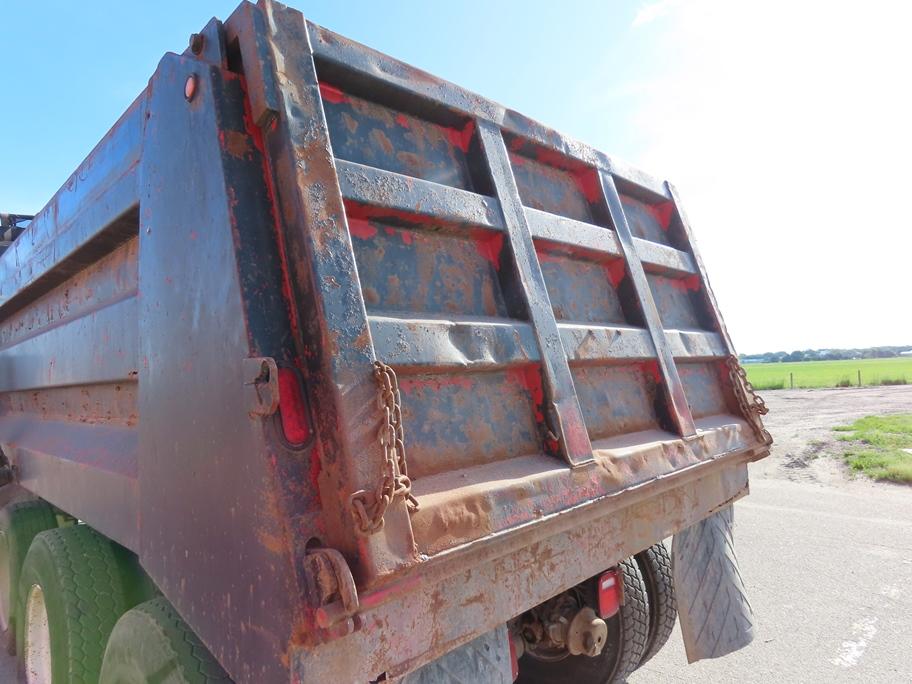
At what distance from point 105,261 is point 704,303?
111 inches

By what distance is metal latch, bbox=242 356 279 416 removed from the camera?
124 centimetres

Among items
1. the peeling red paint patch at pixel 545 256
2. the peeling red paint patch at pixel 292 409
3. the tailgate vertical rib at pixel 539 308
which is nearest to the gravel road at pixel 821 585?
the tailgate vertical rib at pixel 539 308

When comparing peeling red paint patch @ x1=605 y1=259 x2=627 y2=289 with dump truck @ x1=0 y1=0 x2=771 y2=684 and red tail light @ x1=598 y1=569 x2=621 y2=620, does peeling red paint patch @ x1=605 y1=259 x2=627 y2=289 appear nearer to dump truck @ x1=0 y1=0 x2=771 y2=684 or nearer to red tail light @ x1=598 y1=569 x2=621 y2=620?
dump truck @ x1=0 y1=0 x2=771 y2=684

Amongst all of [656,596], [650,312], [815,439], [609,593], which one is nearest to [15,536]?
[609,593]

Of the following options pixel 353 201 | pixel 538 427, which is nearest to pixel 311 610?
pixel 538 427

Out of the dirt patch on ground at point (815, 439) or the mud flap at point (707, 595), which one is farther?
the dirt patch on ground at point (815, 439)

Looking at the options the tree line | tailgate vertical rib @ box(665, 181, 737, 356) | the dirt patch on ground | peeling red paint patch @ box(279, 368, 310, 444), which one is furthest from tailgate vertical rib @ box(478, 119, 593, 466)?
the tree line

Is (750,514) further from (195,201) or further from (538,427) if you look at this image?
(195,201)

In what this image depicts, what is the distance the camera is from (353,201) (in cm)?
152

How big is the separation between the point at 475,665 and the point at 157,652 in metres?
0.84

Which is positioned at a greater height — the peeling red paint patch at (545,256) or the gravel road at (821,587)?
the peeling red paint patch at (545,256)

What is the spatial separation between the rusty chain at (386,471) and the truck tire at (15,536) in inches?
114

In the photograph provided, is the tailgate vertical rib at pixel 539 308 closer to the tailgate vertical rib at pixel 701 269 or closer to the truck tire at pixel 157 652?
the truck tire at pixel 157 652

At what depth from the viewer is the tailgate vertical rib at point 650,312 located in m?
2.28
